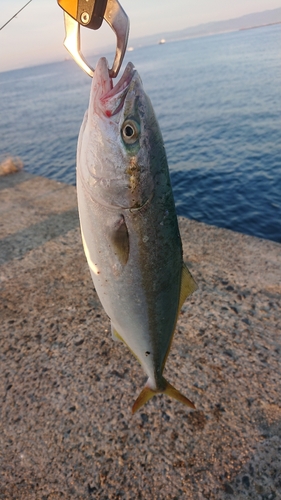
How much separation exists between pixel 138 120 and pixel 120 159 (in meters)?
0.23

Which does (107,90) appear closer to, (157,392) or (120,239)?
(120,239)

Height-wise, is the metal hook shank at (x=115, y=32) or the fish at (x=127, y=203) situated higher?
the metal hook shank at (x=115, y=32)

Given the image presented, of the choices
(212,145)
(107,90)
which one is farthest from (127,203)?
(212,145)

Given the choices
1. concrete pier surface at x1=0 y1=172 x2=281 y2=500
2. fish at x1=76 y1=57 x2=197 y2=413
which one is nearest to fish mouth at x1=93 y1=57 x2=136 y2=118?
fish at x1=76 y1=57 x2=197 y2=413

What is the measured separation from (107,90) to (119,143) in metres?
0.29

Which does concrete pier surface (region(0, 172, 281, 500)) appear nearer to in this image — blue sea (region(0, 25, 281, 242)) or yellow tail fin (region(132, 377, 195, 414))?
yellow tail fin (region(132, 377, 195, 414))

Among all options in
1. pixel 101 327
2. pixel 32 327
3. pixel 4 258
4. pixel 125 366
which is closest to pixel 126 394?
pixel 125 366

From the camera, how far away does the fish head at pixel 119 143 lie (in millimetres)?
1829

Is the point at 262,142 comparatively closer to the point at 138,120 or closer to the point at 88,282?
the point at 88,282

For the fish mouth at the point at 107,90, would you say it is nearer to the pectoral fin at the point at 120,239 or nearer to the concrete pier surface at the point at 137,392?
the pectoral fin at the point at 120,239

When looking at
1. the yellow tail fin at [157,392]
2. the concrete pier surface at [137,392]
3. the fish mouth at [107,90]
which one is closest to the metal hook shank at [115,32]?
the fish mouth at [107,90]

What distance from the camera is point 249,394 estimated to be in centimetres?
335

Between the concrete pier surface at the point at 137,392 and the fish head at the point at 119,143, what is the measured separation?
2.33 metres

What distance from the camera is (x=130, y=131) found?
186 cm
